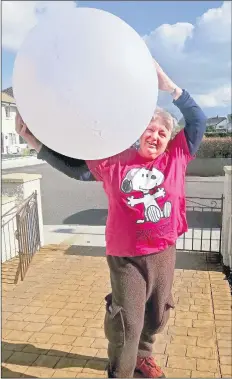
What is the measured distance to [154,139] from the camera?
53.4 inches

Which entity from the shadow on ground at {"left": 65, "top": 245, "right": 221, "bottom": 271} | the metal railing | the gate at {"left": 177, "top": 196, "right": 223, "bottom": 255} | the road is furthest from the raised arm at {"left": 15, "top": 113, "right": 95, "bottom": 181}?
the gate at {"left": 177, "top": 196, "right": 223, "bottom": 255}

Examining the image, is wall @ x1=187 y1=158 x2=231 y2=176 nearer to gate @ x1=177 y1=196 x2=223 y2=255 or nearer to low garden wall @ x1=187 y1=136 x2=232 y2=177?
low garden wall @ x1=187 y1=136 x2=232 y2=177

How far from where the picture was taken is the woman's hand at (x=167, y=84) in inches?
49.2

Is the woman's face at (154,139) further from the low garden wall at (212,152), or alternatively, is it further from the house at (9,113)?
the house at (9,113)

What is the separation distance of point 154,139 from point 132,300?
65cm

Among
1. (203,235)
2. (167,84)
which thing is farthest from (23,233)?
(167,84)

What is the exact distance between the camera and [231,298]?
3.09 meters

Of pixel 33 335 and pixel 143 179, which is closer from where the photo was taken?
pixel 143 179

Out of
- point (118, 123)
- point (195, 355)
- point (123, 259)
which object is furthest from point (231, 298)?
point (118, 123)

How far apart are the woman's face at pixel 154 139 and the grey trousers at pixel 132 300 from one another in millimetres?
417

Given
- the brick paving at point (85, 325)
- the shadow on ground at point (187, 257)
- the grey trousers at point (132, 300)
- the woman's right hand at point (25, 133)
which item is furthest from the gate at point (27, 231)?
the woman's right hand at point (25, 133)

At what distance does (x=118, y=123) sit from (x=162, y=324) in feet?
3.34

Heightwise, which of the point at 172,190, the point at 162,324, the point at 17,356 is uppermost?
the point at 172,190

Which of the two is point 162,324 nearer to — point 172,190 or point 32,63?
point 172,190
